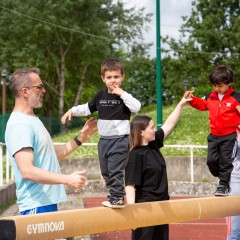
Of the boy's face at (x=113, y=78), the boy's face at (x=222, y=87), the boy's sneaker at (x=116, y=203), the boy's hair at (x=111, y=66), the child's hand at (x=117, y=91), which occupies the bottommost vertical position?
the boy's sneaker at (x=116, y=203)

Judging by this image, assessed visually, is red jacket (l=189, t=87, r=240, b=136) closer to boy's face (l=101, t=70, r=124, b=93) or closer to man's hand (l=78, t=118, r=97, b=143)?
boy's face (l=101, t=70, r=124, b=93)

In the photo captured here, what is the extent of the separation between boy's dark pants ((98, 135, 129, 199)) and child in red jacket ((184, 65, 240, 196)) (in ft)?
2.91

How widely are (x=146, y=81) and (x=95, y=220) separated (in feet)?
269

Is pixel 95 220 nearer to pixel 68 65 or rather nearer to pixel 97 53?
pixel 97 53

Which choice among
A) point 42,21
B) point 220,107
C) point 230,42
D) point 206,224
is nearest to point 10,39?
point 42,21

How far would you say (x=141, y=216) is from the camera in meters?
6.09

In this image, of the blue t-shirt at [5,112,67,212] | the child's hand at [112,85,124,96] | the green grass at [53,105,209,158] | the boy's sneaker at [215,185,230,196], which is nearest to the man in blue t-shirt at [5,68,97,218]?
the blue t-shirt at [5,112,67,212]

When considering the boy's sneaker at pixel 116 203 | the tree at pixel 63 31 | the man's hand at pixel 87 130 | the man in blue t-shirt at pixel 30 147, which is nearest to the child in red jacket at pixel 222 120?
the man's hand at pixel 87 130

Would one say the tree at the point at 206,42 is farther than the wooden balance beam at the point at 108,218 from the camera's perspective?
Yes

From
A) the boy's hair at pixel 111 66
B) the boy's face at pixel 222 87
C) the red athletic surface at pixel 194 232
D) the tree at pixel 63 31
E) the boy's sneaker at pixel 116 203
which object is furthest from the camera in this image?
the tree at pixel 63 31

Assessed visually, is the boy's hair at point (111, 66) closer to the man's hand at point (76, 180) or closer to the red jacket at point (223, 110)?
the red jacket at point (223, 110)

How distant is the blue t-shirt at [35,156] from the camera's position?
516cm

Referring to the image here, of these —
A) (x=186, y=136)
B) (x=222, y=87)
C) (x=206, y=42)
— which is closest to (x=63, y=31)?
(x=206, y=42)

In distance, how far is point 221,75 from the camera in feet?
23.6
